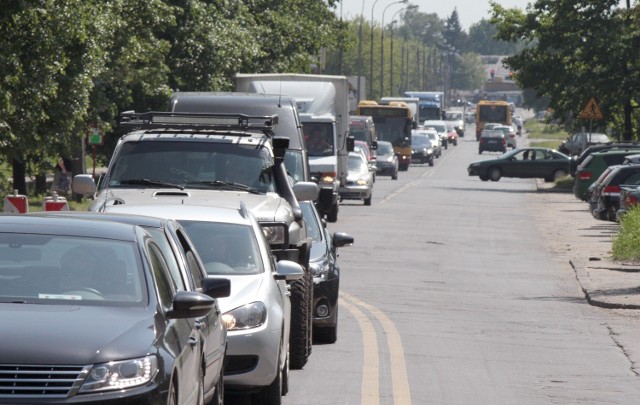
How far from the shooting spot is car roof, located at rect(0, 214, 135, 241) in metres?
7.94

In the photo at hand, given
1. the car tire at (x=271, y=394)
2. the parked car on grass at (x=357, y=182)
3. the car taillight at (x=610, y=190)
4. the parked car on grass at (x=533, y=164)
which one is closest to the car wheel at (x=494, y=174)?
the parked car on grass at (x=533, y=164)

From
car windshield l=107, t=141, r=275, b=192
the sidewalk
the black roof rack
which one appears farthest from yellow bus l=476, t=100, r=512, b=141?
car windshield l=107, t=141, r=275, b=192

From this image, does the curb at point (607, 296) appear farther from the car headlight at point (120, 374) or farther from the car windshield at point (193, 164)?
the car headlight at point (120, 374)

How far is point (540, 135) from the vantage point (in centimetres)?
14638

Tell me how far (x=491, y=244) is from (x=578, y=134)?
162 feet

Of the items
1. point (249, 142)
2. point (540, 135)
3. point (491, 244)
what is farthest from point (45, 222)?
point (540, 135)

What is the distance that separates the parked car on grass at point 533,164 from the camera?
200 feet

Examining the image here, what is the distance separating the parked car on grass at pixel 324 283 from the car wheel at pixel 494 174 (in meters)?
47.4

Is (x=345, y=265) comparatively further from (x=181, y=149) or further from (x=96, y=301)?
(x=96, y=301)

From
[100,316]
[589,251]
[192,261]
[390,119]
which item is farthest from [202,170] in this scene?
[390,119]

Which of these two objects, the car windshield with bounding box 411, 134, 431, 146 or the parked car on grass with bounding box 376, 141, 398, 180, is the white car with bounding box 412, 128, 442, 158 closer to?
the car windshield with bounding box 411, 134, 431, 146

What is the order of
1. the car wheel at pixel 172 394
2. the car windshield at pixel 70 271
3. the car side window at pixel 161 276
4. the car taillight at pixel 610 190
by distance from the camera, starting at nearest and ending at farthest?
the car wheel at pixel 172 394, the car windshield at pixel 70 271, the car side window at pixel 161 276, the car taillight at pixel 610 190

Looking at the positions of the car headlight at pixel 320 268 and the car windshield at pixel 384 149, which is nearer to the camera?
the car headlight at pixel 320 268

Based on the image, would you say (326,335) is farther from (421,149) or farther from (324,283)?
(421,149)
